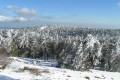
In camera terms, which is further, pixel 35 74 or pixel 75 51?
pixel 75 51

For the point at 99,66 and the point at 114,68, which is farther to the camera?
the point at 99,66

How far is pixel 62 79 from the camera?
32.3 meters

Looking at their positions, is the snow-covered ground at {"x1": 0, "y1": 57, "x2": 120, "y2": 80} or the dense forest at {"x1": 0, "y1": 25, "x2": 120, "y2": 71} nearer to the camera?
the snow-covered ground at {"x1": 0, "y1": 57, "x2": 120, "y2": 80}

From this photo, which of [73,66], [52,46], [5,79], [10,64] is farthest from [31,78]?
[52,46]

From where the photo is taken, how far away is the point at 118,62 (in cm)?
6381

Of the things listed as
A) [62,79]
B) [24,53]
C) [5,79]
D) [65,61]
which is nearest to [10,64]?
[62,79]

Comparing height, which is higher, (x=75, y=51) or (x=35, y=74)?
(x=35, y=74)

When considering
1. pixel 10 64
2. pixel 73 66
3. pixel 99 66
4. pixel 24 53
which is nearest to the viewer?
pixel 10 64

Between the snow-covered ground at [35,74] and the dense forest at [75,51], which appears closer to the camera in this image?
the snow-covered ground at [35,74]

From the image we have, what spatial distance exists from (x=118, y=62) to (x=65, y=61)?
49.9 feet

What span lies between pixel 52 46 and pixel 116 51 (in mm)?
29977

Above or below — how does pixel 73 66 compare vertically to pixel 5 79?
below

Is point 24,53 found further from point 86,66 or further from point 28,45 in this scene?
point 86,66

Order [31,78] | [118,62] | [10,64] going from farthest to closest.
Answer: [118,62]
[10,64]
[31,78]
